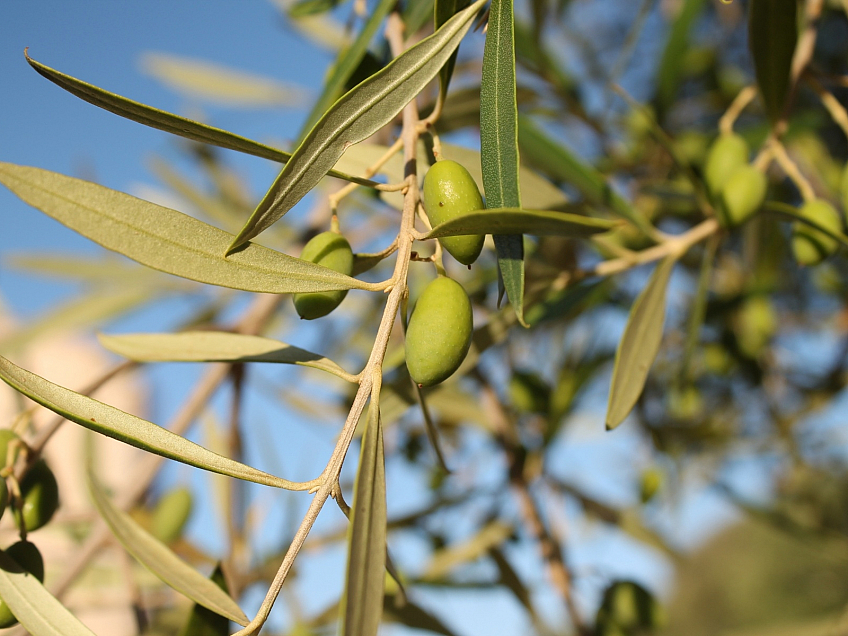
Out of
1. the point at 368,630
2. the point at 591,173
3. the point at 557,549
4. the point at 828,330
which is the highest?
the point at 828,330

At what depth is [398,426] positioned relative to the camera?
1.48 m

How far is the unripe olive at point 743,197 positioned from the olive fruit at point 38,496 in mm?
733

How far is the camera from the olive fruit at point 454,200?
416 millimetres

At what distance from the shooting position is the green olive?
3.43ft

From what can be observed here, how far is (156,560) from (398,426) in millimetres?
956

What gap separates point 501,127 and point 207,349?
0.32 metres

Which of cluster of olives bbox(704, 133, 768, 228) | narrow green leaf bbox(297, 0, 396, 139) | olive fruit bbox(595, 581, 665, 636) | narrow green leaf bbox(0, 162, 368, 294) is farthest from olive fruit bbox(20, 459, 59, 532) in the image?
olive fruit bbox(595, 581, 665, 636)

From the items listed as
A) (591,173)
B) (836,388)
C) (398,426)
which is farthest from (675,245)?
(836,388)

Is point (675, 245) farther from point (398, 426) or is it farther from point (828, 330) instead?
point (828, 330)

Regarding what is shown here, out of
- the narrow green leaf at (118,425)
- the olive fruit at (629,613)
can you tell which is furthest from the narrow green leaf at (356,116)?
the olive fruit at (629,613)

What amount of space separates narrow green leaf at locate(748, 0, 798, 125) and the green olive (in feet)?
3.28

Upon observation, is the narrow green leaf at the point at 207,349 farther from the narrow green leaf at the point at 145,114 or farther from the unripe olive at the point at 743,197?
the unripe olive at the point at 743,197

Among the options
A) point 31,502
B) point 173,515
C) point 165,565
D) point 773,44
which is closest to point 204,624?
point 165,565

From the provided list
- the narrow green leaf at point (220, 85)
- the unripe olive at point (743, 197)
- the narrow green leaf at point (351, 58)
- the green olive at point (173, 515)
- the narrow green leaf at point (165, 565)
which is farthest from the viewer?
the narrow green leaf at point (220, 85)
